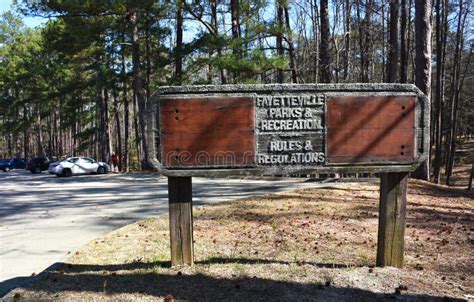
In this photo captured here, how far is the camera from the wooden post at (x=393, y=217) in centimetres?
463

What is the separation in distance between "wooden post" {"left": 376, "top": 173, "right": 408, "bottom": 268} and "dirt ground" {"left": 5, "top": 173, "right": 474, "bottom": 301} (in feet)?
0.59

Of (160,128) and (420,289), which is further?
(160,128)

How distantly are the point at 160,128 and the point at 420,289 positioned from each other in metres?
3.16

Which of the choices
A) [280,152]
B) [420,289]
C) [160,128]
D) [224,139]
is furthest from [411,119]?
[160,128]

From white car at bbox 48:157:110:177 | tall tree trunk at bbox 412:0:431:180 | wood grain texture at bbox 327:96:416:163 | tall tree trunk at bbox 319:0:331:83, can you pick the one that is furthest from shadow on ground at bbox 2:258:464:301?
white car at bbox 48:157:110:177

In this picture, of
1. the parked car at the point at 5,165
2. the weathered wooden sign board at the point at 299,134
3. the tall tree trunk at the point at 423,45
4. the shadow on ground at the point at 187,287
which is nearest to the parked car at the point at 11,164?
the parked car at the point at 5,165

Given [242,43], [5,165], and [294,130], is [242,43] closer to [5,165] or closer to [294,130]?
[294,130]

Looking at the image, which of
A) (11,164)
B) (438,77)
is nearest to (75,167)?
(11,164)

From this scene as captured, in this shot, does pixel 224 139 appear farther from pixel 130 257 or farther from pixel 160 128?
pixel 130 257

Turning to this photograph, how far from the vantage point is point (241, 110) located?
14.9 feet

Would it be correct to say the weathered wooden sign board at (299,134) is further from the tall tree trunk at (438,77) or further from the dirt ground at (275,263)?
the tall tree trunk at (438,77)

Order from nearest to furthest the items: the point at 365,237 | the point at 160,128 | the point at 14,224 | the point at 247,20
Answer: the point at 160,128, the point at 365,237, the point at 14,224, the point at 247,20

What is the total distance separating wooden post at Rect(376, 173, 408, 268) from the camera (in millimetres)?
4629

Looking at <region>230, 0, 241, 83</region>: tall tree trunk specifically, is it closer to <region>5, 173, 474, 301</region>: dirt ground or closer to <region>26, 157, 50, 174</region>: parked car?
<region>5, 173, 474, 301</region>: dirt ground
